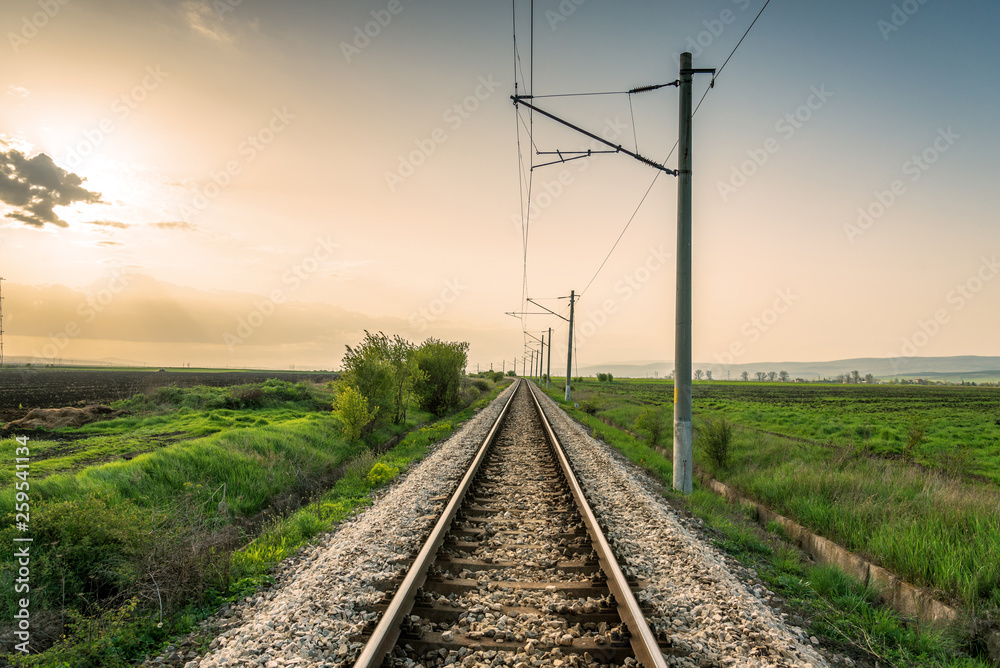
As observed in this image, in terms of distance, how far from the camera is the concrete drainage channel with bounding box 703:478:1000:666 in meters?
4.36

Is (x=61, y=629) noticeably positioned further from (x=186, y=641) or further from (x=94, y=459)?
(x=94, y=459)

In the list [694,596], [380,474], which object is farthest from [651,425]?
[694,596]

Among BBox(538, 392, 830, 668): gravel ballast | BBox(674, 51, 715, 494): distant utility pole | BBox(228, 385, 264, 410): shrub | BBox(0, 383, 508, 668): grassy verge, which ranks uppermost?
BBox(674, 51, 715, 494): distant utility pole

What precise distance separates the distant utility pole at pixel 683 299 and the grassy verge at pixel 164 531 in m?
6.05

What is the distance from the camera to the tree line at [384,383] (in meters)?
15.2

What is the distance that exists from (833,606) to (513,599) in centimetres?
322

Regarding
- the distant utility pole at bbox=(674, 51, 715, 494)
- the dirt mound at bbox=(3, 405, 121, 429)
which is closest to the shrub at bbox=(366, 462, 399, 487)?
the distant utility pole at bbox=(674, 51, 715, 494)

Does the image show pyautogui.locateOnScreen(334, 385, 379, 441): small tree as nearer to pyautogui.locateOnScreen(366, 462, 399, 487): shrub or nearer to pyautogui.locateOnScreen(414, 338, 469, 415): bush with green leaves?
pyautogui.locateOnScreen(366, 462, 399, 487): shrub

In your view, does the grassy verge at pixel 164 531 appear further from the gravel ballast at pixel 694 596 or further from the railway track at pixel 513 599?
the gravel ballast at pixel 694 596

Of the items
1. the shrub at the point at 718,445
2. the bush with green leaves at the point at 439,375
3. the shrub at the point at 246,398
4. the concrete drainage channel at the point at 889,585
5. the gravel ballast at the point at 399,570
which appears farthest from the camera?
the bush with green leaves at the point at 439,375

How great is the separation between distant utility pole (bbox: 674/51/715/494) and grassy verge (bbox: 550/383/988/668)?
6.05ft

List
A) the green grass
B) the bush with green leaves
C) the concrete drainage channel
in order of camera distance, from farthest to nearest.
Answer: the bush with green leaves → the green grass → the concrete drainage channel

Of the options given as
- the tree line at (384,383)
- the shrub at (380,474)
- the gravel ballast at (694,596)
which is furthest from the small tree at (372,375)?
the gravel ballast at (694,596)

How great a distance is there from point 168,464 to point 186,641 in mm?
6665
